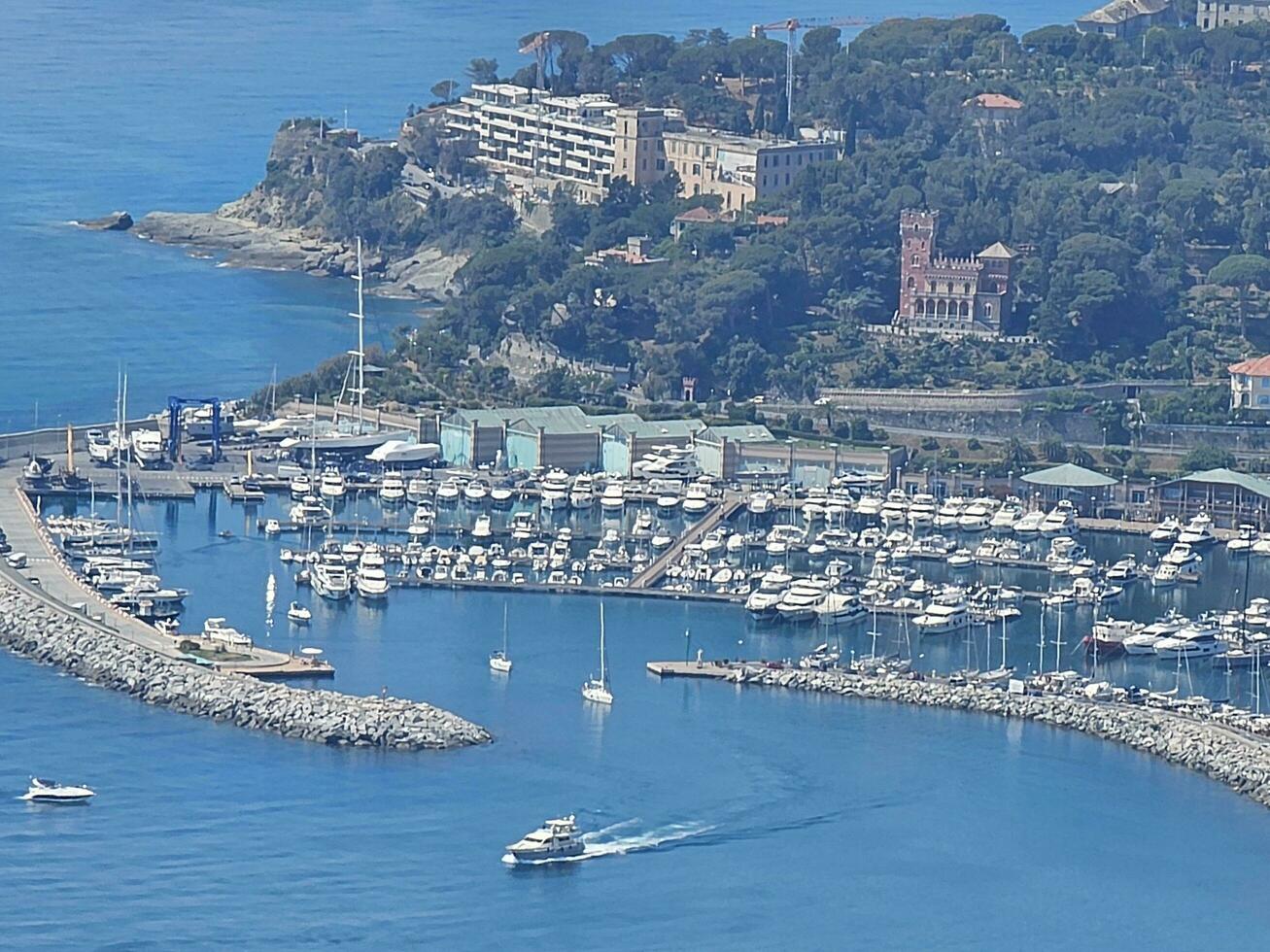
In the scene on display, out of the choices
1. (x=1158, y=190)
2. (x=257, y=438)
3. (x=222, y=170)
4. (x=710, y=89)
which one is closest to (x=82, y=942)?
(x=257, y=438)

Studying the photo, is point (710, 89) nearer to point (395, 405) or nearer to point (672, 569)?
point (395, 405)

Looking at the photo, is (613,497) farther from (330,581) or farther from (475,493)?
(330,581)

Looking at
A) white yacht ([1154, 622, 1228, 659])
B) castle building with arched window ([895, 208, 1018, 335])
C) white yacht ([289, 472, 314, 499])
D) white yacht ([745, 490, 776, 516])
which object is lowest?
white yacht ([1154, 622, 1228, 659])

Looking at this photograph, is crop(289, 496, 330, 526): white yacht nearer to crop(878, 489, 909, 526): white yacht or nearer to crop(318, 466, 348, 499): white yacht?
crop(318, 466, 348, 499): white yacht

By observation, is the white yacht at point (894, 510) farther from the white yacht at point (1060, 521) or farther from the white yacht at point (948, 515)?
the white yacht at point (1060, 521)

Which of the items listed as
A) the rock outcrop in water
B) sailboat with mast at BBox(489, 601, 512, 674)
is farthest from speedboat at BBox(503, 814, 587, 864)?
the rock outcrop in water

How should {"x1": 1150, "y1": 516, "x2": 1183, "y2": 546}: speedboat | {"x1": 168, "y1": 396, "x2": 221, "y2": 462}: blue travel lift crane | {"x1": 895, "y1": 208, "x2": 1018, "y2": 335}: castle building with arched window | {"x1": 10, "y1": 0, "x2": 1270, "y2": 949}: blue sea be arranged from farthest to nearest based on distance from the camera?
{"x1": 895, "y1": 208, "x2": 1018, "y2": 335}: castle building with arched window
{"x1": 168, "y1": 396, "x2": 221, "y2": 462}: blue travel lift crane
{"x1": 1150, "y1": 516, "x2": 1183, "y2": 546}: speedboat
{"x1": 10, "y1": 0, "x2": 1270, "y2": 949}: blue sea

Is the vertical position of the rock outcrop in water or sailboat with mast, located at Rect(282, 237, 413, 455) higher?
the rock outcrop in water

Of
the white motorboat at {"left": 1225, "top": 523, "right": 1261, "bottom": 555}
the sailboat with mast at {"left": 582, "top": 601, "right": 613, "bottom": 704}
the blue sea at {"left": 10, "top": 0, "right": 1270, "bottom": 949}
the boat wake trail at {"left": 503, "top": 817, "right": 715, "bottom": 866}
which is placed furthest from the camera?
the white motorboat at {"left": 1225, "top": 523, "right": 1261, "bottom": 555}
